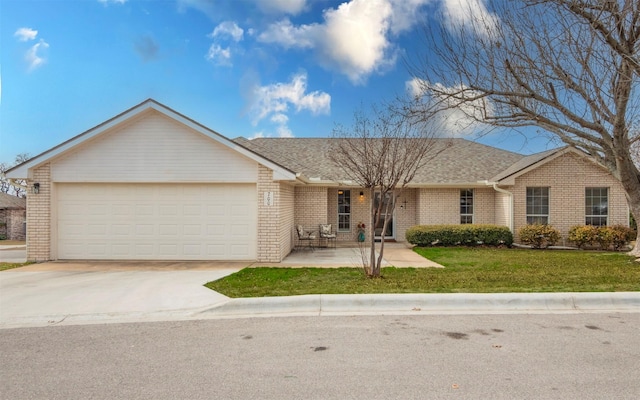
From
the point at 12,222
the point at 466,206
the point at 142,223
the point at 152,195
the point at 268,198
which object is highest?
the point at 152,195

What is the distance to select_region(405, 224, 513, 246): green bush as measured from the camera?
49.8ft

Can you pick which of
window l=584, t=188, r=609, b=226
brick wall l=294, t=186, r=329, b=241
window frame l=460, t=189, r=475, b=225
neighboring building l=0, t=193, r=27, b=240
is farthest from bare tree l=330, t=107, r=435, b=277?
neighboring building l=0, t=193, r=27, b=240

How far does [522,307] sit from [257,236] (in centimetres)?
749

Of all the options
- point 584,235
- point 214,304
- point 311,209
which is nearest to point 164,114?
point 311,209

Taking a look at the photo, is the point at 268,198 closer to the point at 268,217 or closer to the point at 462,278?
the point at 268,217

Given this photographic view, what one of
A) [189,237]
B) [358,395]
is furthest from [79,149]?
[358,395]

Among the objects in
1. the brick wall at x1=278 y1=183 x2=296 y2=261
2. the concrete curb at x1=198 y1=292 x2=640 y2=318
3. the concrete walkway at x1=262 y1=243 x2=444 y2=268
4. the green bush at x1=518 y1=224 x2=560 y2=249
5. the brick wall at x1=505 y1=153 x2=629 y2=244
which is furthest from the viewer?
the brick wall at x1=505 y1=153 x2=629 y2=244

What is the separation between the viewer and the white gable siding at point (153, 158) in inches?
456

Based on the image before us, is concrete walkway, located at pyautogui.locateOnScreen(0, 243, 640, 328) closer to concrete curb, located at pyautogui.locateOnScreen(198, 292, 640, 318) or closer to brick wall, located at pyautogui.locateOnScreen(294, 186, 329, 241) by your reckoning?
concrete curb, located at pyautogui.locateOnScreen(198, 292, 640, 318)

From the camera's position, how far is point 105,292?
7750mm

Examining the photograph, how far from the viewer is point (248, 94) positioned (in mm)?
16500

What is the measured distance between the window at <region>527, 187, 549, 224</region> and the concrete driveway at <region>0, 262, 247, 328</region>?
12187 mm

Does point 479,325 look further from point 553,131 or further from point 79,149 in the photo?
point 79,149

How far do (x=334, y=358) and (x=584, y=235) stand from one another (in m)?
14.5
